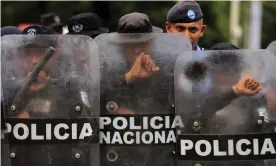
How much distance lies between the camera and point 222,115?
390cm

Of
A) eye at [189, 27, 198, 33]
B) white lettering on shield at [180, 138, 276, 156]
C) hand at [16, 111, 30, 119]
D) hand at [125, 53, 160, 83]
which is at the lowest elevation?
white lettering on shield at [180, 138, 276, 156]

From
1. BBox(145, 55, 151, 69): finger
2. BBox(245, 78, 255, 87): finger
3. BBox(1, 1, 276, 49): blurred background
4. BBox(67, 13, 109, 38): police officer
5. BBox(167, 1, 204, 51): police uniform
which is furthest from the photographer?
BBox(1, 1, 276, 49): blurred background

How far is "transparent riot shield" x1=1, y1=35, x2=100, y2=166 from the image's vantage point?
3971mm

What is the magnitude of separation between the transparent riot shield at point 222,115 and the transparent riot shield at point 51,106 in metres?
0.44

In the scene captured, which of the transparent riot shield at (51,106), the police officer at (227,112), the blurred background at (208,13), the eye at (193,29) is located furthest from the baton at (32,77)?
the blurred background at (208,13)

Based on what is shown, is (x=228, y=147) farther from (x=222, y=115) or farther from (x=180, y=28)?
(x=180, y=28)

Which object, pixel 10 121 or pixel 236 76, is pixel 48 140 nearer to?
pixel 10 121

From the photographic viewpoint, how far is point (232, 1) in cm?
1631

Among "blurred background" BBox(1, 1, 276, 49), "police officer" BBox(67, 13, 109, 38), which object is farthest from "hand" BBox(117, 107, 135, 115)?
"blurred background" BBox(1, 1, 276, 49)

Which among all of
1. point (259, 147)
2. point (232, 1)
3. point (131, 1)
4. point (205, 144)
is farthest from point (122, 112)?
point (131, 1)

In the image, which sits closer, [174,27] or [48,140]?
[48,140]

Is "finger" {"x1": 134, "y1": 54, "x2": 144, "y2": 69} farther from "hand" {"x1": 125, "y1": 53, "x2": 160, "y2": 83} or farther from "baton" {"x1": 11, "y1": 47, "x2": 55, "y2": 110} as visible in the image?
"baton" {"x1": 11, "y1": 47, "x2": 55, "y2": 110}

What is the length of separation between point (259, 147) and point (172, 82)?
0.53 m

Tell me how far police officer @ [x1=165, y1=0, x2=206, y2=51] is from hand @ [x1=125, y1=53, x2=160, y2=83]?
758 mm
